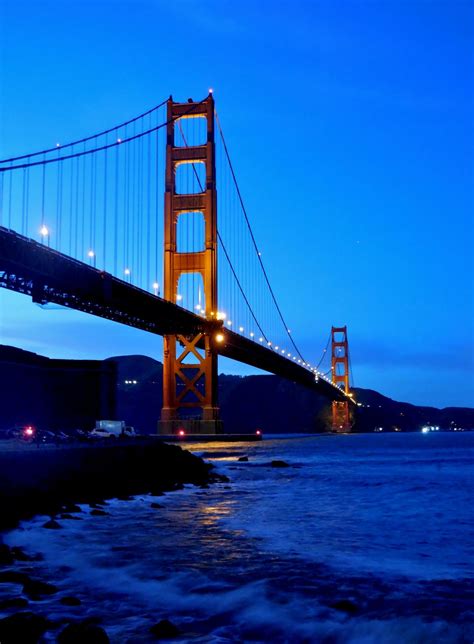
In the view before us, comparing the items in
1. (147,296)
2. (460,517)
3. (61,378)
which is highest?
(147,296)

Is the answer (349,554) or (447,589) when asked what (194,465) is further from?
(447,589)

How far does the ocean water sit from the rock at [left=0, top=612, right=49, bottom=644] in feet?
0.44

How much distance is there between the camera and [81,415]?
188ft

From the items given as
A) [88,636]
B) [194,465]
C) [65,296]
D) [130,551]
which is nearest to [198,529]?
[130,551]

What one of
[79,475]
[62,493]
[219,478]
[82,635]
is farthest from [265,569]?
[219,478]

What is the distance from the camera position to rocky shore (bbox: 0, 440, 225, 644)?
5.80m

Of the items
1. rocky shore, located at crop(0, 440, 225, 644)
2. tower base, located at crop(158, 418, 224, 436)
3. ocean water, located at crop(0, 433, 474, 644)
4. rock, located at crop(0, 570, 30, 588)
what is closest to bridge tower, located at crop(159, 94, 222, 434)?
tower base, located at crop(158, 418, 224, 436)

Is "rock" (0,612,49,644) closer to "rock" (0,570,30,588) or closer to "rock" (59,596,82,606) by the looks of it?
"rock" (59,596,82,606)

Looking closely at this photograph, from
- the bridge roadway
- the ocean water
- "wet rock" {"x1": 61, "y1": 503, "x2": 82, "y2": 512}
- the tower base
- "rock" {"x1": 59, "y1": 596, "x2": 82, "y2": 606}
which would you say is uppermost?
the bridge roadway

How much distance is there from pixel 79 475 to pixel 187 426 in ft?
126

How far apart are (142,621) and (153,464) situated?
51.6 feet

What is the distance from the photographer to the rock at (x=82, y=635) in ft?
17.8

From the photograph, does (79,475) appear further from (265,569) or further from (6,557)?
(265,569)

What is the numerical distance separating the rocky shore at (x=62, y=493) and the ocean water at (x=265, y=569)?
0.16 m
